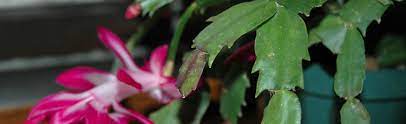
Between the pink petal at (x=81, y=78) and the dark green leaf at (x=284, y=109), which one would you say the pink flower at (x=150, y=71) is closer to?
the pink petal at (x=81, y=78)

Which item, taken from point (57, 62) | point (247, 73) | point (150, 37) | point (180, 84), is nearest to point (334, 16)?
point (247, 73)

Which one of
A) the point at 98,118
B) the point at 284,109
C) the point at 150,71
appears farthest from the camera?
the point at 150,71

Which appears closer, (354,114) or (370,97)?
(354,114)

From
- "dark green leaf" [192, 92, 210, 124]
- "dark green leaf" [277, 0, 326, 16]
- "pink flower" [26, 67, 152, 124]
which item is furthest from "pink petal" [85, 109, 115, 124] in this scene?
"dark green leaf" [277, 0, 326, 16]

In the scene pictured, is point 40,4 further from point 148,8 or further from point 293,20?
point 293,20

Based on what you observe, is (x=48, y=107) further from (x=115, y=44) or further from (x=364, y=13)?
(x=364, y=13)

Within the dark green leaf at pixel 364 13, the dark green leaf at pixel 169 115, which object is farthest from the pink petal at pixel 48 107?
the dark green leaf at pixel 364 13

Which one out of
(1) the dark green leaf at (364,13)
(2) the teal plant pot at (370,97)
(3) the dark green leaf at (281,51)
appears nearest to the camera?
(3) the dark green leaf at (281,51)

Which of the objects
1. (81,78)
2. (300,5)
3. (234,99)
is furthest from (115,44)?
(300,5)
